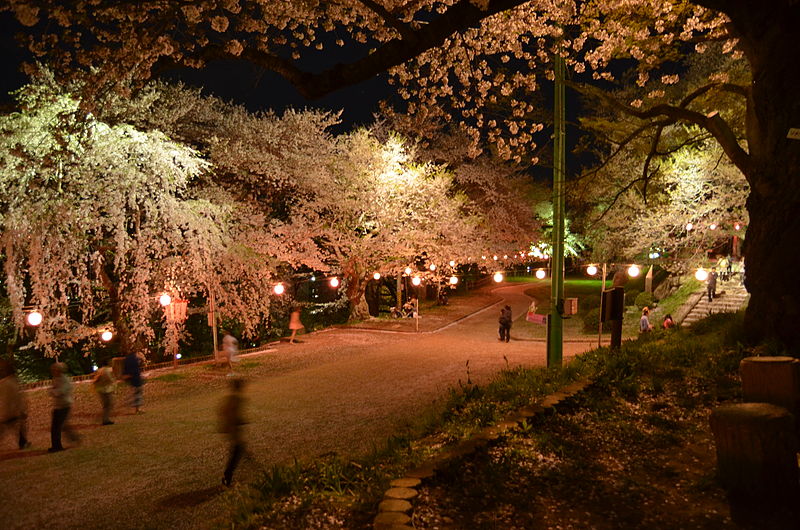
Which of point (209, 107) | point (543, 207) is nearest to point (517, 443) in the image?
point (209, 107)

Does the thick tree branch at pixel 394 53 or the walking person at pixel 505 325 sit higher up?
the thick tree branch at pixel 394 53

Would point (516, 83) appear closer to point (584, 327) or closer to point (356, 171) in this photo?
point (356, 171)

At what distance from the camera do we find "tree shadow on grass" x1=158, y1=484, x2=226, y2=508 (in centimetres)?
700

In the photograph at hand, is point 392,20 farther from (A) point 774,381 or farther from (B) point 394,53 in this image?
(A) point 774,381

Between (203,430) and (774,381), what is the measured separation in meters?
9.71

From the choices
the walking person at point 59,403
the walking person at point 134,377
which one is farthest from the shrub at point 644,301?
the walking person at point 59,403

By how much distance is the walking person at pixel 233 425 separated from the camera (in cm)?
770

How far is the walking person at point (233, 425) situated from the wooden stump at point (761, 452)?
6188 mm

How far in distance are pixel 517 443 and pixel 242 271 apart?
1530 centimetres

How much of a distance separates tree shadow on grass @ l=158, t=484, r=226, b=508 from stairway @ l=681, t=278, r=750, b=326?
22.5 meters

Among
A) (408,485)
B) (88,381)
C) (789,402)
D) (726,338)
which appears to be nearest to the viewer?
(408,485)

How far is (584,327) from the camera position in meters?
27.5

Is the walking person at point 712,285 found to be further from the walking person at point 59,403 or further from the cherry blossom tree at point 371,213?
the walking person at point 59,403

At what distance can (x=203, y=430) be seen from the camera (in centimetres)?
1079
